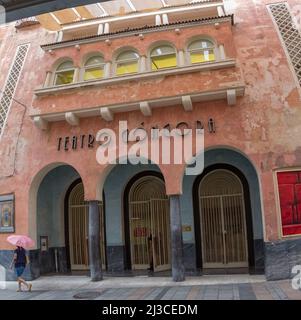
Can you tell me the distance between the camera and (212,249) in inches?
555

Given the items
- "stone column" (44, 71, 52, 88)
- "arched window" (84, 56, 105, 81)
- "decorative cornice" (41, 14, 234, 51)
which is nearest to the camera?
"decorative cornice" (41, 14, 234, 51)

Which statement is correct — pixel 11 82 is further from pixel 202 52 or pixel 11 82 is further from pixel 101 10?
pixel 202 52

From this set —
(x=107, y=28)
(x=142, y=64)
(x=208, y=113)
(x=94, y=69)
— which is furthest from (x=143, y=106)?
(x=107, y=28)

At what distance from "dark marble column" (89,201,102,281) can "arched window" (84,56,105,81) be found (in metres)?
4.17

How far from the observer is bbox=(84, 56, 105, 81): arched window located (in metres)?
14.0

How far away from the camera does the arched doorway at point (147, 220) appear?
1456 centimetres

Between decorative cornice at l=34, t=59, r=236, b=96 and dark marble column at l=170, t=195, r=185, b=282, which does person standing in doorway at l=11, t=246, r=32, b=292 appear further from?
decorative cornice at l=34, t=59, r=236, b=96

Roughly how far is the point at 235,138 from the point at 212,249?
4.09 m

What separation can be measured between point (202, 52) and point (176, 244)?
5937 millimetres

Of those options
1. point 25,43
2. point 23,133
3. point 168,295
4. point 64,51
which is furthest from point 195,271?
point 25,43

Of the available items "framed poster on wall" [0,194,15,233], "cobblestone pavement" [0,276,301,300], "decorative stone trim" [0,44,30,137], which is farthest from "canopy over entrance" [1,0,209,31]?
"cobblestone pavement" [0,276,301,300]

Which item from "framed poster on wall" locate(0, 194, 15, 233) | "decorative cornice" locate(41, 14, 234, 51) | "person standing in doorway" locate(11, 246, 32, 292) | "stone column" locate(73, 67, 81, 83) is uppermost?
"decorative cornice" locate(41, 14, 234, 51)

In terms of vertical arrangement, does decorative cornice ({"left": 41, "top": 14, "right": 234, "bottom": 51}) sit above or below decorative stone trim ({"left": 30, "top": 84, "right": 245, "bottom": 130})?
above

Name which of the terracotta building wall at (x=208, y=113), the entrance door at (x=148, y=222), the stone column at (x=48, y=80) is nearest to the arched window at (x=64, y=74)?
the stone column at (x=48, y=80)
